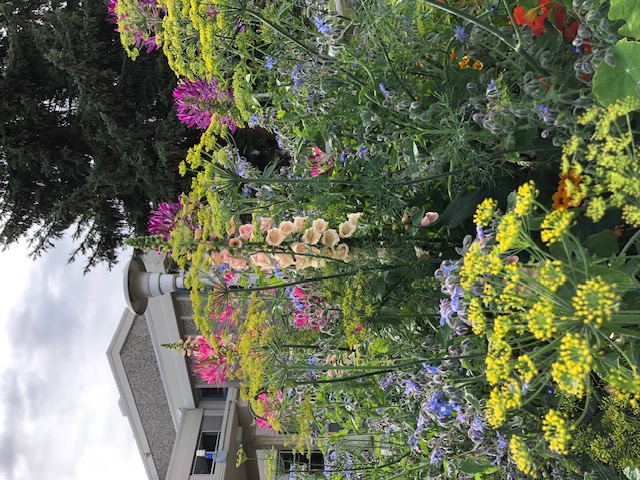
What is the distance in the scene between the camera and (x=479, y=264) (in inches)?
35.4

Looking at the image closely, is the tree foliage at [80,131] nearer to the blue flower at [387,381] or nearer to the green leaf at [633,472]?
the blue flower at [387,381]

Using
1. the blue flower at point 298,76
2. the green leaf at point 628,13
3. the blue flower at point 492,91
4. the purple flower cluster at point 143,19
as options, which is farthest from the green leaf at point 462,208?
the purple flower cluster at point 143,19

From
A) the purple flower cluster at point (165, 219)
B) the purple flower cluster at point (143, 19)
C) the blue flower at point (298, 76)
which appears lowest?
the purple flower cluster at point (165, 219)

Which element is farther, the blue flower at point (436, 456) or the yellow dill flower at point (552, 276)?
the blue flower at point (436, 456)

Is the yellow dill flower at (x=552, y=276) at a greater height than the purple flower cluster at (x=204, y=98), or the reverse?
the purple flower cluster at (x=204, y=98)

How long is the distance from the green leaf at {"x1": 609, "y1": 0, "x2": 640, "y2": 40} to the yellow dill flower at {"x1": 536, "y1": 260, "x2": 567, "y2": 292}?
0.55m

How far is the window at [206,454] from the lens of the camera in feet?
21.4

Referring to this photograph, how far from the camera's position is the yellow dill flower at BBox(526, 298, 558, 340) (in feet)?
2.61

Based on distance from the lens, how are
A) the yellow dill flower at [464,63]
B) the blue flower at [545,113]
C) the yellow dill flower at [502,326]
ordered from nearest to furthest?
the yellow dill flower at [502,326] < the blue flower at [545,113] < the yellow dill flower at [464,63]

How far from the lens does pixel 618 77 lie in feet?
3.51

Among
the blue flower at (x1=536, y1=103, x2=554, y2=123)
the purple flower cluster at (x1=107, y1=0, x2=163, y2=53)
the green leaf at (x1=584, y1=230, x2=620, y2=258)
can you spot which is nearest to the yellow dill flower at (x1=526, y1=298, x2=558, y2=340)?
the green leaf at (x1=584, y1=230, x2=620, y2=258)

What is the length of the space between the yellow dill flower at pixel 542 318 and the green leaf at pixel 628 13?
61 centimetres

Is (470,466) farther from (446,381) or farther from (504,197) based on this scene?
(504,197)

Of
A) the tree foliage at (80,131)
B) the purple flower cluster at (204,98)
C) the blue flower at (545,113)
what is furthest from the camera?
the tree foliage at (80,131)
